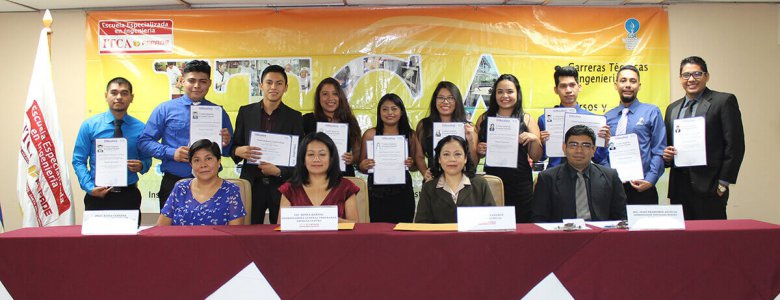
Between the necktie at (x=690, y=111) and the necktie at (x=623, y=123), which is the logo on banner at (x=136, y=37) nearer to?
the necktie at (x=623, y=123)

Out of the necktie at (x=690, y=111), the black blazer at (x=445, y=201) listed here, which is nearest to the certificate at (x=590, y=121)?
the necktie at (x=690, y=111)

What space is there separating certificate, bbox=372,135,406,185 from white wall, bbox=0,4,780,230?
2.75m

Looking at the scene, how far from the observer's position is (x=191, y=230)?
2361 millimetres

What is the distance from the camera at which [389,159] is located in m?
3.67

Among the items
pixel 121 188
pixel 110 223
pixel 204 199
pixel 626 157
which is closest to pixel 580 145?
pixel 626 157

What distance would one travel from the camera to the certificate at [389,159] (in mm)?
3652

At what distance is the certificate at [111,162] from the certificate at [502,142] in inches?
89.7

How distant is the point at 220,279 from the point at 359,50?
316cm

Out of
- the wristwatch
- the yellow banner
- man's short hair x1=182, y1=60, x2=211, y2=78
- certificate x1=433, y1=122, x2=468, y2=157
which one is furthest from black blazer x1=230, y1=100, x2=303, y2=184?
the wristwatch

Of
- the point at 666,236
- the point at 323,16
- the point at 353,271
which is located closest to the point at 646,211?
the point at 666,236

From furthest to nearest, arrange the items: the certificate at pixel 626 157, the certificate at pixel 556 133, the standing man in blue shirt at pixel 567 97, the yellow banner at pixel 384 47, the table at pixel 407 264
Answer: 1. the yellow banner at pixel 384 47
2. the standing man in blue shirt at pixel 567 97
3. the certificate at pixel 556 133
4. the certificate at pixel 626 157
5. the table at pixel 407 264

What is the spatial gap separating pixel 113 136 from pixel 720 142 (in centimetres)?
401

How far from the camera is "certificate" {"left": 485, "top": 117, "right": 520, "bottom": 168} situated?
3713mm

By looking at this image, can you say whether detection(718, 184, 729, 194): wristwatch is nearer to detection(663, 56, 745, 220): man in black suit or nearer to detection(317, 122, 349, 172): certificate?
detection(663, 56, 745, 220): man in black suit
